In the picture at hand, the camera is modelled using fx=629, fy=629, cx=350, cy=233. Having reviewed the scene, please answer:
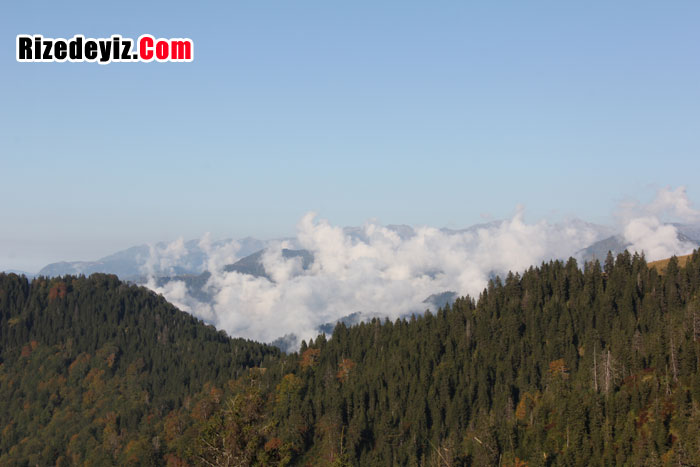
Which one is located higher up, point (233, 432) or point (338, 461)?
point (233, 432)

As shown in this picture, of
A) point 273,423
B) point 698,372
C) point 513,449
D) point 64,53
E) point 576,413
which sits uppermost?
point 64,53

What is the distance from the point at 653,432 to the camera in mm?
158125

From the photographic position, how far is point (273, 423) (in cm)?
6931

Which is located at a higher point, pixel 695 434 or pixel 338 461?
pixel 338 461

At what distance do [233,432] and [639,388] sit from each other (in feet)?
490

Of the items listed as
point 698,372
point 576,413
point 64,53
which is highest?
point 64,53

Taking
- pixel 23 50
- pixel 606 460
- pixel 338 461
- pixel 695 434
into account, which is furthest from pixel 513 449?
pixel 23 50

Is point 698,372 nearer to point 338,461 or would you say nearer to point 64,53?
point 338,461

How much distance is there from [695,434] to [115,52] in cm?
15153

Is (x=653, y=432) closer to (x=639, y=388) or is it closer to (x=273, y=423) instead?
(x=639, y=388)

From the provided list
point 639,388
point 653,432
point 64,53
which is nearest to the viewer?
point 64,53

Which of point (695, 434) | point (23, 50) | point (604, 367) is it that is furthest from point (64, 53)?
point (604, 367)

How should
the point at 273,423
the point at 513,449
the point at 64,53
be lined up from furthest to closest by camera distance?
the point at 513,449 → the point at 64,53 → the point at 273,423

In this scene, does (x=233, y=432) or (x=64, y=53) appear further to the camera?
(x=64, y=53)
